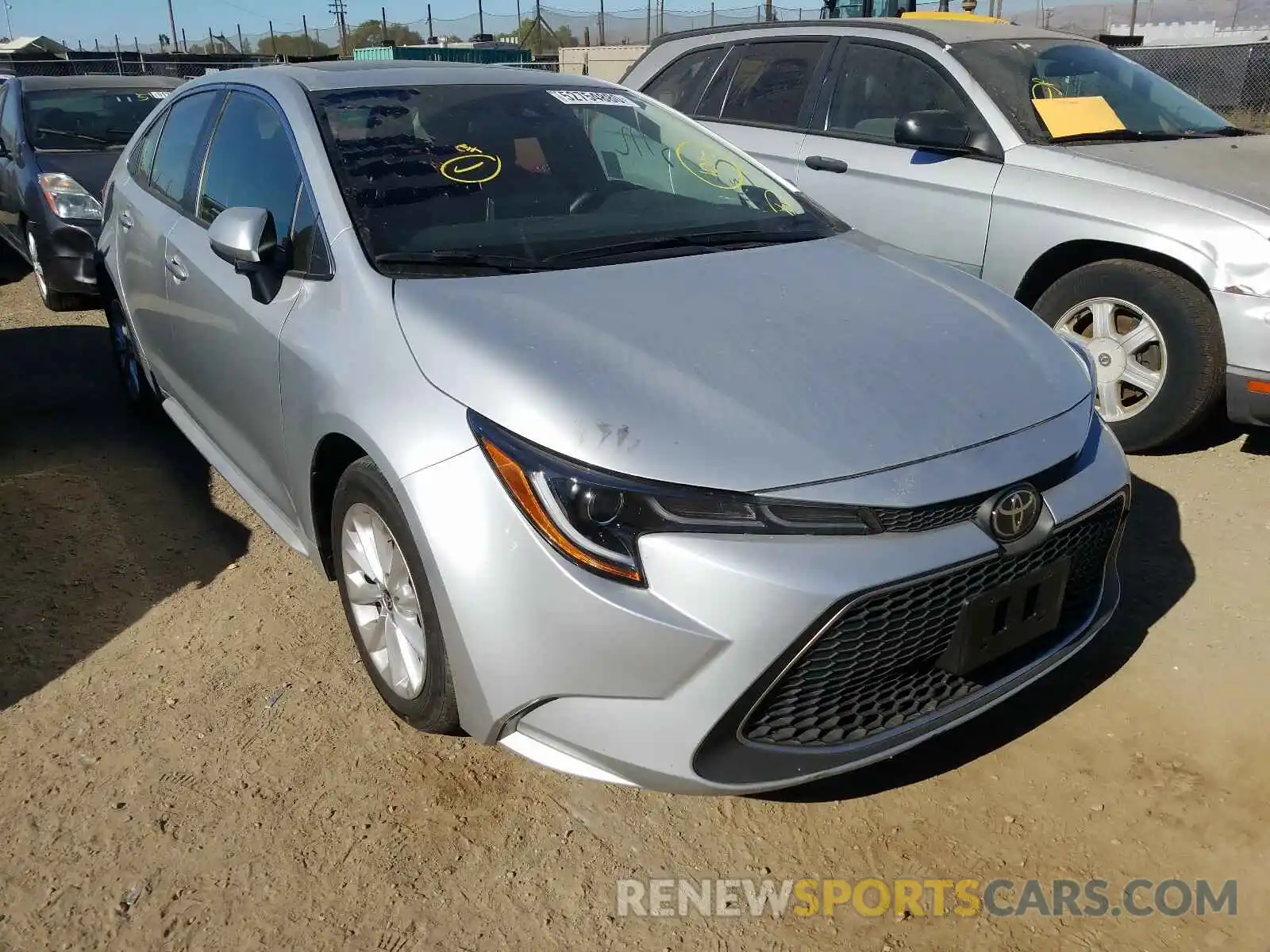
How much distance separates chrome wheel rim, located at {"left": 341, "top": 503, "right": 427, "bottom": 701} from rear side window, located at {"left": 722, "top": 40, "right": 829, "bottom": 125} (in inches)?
153

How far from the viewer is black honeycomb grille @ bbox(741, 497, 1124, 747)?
1945 millimetres

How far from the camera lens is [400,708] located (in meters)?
2.52

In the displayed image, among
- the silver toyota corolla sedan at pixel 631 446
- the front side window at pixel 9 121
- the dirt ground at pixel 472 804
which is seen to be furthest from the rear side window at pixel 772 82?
the front side window at pixel 9 121

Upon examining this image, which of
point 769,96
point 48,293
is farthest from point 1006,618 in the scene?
point 48,293

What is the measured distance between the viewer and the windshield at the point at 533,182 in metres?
2.70

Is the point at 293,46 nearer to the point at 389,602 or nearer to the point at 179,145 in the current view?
the point at 179,145

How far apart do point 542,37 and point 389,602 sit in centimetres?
5835

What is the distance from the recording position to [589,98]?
3.44 metres

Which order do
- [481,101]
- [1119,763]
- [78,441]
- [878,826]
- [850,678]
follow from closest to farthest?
[850,678] → [878,826] → [1119,763] → [481,101] → [78,441]

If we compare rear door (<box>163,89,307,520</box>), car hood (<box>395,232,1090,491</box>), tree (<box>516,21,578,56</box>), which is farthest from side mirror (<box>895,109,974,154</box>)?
tree (<box>516,21,578,56</box>)

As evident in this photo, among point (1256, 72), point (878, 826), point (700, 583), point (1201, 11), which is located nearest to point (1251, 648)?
point (878, 826)

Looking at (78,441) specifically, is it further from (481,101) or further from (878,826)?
(878,826)

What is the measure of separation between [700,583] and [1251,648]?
1.99 m

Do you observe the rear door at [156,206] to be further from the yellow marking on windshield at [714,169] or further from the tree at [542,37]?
the tree at [542,37]
